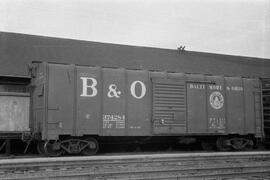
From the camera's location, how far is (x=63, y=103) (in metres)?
11.3

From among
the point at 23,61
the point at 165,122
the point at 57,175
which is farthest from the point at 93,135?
the point at 23,61

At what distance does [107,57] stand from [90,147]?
10431 millimetres

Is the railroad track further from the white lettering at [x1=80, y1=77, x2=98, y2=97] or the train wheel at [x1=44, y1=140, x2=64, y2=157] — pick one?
the white lettering at [x1=80, y1=77, x2=98, y2=97]

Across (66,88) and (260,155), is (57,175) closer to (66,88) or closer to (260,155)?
(66,88)

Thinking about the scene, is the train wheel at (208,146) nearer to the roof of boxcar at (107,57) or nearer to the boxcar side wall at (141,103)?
the boxcar side wall at (141,103)

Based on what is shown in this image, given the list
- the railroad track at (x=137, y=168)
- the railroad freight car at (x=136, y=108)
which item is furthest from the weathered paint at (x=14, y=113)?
the railroad track at (x=137, y=168)

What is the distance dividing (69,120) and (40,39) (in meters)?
11.1

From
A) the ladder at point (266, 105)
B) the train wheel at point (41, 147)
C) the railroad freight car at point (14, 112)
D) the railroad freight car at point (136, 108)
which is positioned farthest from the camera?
the ladder at point (266, 105)

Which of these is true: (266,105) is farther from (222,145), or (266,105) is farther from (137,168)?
(137,168)

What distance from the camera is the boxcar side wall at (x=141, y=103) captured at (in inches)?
444

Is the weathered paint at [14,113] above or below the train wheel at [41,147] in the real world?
above

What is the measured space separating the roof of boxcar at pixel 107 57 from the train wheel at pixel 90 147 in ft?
22.4

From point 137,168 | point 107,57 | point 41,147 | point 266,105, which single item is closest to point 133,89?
point 41,147

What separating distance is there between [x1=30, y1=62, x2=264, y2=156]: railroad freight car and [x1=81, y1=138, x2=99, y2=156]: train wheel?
0.06 ft
